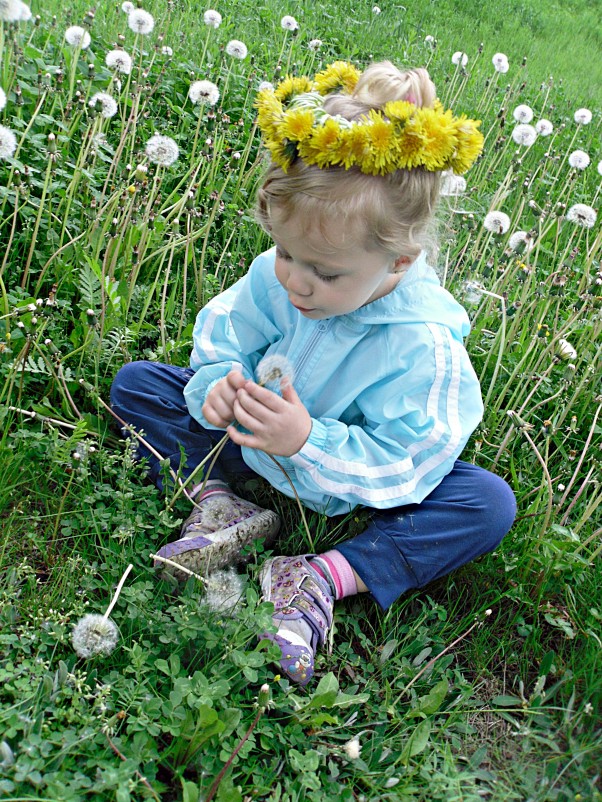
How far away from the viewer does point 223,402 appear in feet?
6.00

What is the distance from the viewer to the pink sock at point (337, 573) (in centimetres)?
191

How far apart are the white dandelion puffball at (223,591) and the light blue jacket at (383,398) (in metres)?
0.28

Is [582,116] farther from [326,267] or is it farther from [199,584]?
[199,584]

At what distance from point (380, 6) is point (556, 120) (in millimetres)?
1590

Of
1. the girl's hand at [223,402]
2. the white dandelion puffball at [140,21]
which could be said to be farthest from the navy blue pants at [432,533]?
the white dandelion puffball at [140,21]

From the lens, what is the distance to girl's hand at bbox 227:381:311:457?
175 cm

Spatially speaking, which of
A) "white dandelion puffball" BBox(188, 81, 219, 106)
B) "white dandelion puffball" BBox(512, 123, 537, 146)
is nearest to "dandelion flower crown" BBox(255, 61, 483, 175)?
"white dandelion puffball" BBox(188, 81, 219, 106)

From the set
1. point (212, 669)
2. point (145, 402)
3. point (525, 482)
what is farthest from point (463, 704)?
point (145, 402)

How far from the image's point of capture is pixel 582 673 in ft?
5.77

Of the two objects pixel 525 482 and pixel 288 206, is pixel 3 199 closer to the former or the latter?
pixel 288 206

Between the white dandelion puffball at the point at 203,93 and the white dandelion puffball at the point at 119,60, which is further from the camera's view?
the white dandelion puffball at the point at 203,93

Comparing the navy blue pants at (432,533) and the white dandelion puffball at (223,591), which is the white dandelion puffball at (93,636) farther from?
the navy blue pants at (432,533)

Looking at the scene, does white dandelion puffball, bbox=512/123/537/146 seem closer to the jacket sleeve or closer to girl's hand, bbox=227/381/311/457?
the jacket sleeve

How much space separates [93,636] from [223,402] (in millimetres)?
570
